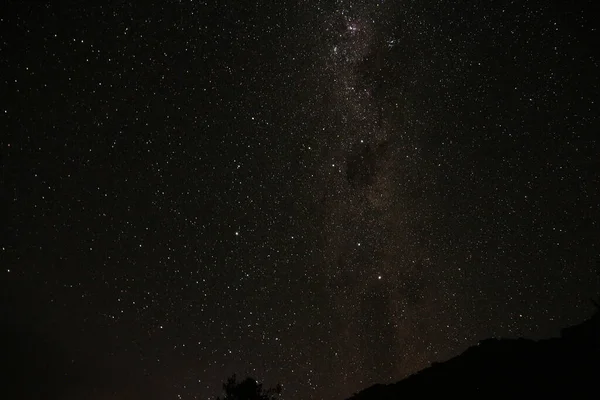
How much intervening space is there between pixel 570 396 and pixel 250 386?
449 inches

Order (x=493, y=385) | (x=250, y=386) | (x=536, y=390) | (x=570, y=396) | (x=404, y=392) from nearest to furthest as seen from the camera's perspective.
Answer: (x=570, y=396) → (x=536, y=390) → (x=493, y=385) → (x=404, y=392) → (x=250, y=386)

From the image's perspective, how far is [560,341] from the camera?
46.5 feet

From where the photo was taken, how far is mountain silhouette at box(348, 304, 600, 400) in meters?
12.1

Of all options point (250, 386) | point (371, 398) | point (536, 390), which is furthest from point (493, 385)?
point (250, 386)

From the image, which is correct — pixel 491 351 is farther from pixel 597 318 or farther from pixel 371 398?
pixel 371 398

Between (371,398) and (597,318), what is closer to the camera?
(597,318)

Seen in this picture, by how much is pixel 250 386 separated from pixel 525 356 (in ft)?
34.0

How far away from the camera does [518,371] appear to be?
1356cm

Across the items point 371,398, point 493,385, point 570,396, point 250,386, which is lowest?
point 570,396

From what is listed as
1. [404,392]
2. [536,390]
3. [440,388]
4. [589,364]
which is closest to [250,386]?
[404,392]

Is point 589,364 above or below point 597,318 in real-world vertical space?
below

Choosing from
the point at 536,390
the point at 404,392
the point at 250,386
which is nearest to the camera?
the point at 536,390

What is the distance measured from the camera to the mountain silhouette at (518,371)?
12133 mm

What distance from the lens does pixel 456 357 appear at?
16.3m
